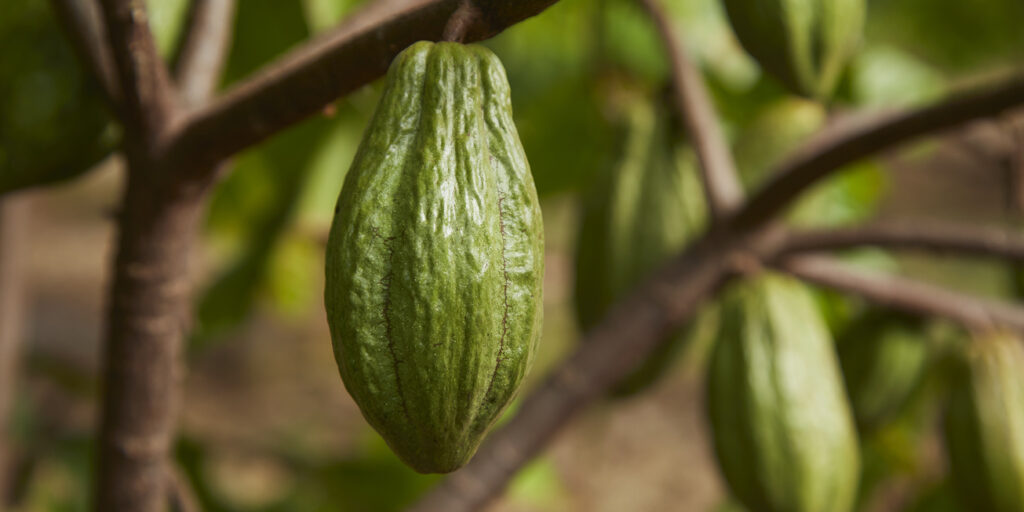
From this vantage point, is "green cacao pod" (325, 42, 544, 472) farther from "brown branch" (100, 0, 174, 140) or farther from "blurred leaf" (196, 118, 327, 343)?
"blurred leaf" (196, 118, 327, 343)

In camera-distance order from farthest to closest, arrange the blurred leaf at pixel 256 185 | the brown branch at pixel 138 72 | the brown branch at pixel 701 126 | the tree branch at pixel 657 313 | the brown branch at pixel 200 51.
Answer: the blurred leaf at pixel 256 185
the brown branch at pixel 701 126
the tree branch at pixel 657 313
the brown branch at pixel 200 51
the brown branch at pixel 138 72

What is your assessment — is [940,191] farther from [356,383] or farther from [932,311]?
[356,383]

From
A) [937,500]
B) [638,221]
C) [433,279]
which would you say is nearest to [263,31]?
[638,221]

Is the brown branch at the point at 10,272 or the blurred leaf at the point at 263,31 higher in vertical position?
the blurred leaf at the point at 263,31

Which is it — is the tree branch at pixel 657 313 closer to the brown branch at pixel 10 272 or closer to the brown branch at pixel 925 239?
the brown branch at pixel 925 239

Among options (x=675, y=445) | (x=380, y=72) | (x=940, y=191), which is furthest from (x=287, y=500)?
(x=940, y=191)

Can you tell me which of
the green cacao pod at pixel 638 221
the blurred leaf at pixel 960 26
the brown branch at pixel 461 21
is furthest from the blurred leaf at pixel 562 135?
the brown branch at pixel 461 21
